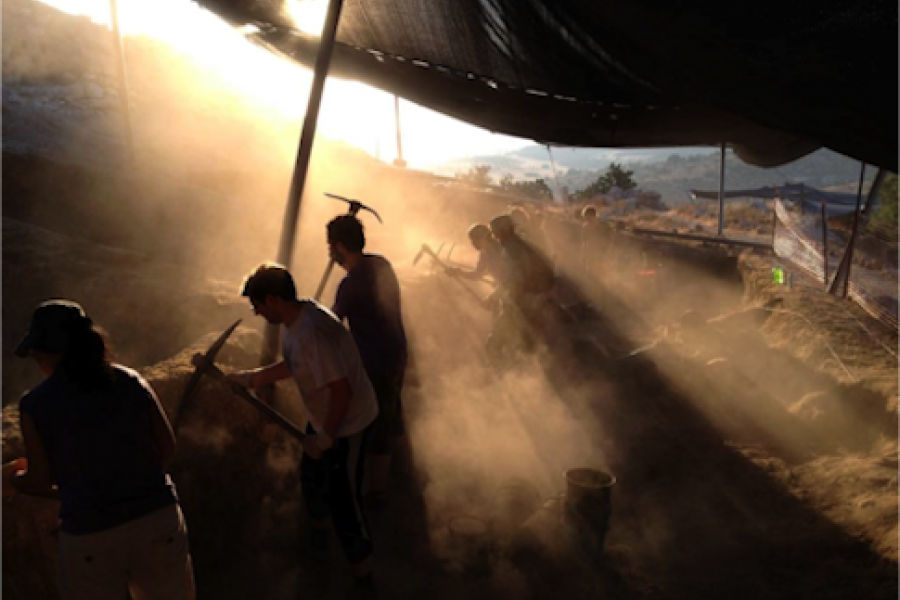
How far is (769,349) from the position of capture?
7.36 metres

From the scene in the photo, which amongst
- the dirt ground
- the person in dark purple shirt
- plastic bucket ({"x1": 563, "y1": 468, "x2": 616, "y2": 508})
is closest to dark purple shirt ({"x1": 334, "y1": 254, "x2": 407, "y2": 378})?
the person in dark purple shirt

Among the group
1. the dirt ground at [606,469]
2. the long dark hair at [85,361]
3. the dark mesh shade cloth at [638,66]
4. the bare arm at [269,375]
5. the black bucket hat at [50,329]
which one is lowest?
the dirt ground at [606,469]

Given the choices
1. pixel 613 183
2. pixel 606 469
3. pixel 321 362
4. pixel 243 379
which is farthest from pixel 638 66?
pixel 613 183

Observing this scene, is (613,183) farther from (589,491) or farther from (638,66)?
(589,491)

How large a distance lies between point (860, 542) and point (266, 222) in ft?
47.4

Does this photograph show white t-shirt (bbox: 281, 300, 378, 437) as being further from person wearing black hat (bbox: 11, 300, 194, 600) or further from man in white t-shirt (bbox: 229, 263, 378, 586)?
person wearing black hat (bbox: 11, 300, 194, 600)

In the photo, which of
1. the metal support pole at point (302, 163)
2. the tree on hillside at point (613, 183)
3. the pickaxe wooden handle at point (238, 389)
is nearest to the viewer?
the pickaxe wooden handle at point (238, 389)

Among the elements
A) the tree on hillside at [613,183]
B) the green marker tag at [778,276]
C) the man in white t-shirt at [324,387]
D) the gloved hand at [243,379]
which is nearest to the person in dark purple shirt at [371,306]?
the man in white t-shirt at [324,387]

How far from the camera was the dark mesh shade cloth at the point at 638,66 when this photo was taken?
214cm

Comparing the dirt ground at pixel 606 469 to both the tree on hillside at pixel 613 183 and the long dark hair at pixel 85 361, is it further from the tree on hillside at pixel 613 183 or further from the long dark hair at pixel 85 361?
the tree on hillside at pixel 613 183

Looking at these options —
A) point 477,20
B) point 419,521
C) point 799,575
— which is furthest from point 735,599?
point 477,20

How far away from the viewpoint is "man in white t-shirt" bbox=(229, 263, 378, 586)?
2.88m

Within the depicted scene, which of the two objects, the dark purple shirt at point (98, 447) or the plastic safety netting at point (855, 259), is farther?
the plastic safety netting at point (855, 259)

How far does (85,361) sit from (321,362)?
1.04m
